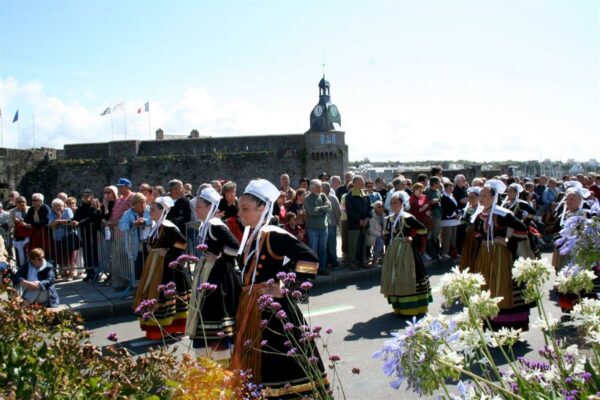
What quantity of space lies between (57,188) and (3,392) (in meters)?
39.2

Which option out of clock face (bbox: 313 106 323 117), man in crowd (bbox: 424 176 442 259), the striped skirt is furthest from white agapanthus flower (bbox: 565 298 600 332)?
clock face (bbox: 313 106 323 117)

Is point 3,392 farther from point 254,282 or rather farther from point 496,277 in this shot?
point 496,277

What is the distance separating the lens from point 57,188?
38656 mm

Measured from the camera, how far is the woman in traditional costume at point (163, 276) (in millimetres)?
7177

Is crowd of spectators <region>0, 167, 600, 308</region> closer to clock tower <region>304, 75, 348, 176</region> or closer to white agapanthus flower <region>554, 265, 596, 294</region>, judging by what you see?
white agapanthus flower <region>554, 265, 596, 294</region>

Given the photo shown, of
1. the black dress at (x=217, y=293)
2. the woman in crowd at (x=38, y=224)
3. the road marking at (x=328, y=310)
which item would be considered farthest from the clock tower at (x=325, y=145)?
the black dress at (x=217, y=293)

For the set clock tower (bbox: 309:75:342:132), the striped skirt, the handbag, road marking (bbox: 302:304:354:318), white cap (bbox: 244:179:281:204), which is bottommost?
road marking (bbox: 302:304:354:318)

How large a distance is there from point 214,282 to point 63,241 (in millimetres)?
5815

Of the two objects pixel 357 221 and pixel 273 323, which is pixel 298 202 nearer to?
pixel 357 221

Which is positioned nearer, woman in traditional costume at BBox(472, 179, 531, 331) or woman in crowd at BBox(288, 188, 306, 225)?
woman in traditional costume at BBox(472, 179, 531, 331)

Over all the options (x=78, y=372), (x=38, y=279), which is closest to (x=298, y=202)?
(x=38, y=279)

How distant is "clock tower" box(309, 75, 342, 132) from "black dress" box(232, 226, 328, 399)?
141 feet

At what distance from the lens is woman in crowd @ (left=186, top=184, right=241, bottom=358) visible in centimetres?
553

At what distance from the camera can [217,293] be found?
5660 mm
